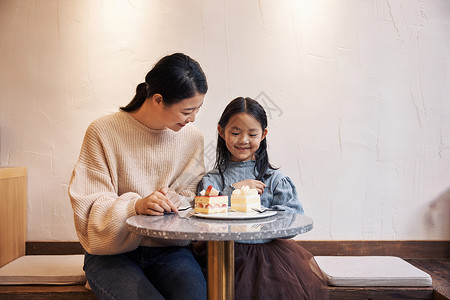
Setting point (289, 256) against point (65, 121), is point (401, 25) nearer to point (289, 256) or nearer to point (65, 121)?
point (289, 256)

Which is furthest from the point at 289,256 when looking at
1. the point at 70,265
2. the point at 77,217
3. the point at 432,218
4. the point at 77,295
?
the point at 432,218

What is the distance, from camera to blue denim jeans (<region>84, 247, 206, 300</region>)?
5.22 feet

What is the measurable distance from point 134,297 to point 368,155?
66.8 inches

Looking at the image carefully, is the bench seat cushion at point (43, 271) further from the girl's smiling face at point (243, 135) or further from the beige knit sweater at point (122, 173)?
the girl's smiling face at point (243, 135)

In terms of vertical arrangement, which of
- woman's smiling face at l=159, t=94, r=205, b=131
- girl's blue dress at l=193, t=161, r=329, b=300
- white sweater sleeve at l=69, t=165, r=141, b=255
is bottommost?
girl's blue dress at l=193, t=161, r=329, b=300

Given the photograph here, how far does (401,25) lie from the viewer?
2682 millimetres

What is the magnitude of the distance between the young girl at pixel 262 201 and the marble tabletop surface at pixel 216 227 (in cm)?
34

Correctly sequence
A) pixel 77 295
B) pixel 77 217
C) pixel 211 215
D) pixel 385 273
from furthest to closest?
pixel 385 273
pixel 77 295
pixel 77 217
pixel 211 215

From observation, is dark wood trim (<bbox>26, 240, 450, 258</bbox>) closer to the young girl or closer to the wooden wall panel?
the wooden wall panel

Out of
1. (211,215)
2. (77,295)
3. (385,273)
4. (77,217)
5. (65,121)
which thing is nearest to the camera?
(211,215)

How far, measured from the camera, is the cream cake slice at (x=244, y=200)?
1.58 meters

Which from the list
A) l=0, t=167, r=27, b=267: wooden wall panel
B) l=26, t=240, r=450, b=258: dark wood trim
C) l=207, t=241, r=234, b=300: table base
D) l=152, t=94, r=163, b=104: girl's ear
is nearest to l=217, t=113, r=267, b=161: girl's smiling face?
l=152, t=94, r=163, b=104: girl's ear

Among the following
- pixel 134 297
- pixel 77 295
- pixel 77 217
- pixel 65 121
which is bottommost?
pixel 77 295

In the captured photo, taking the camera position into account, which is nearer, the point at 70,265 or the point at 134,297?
the point at 134,297
